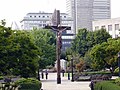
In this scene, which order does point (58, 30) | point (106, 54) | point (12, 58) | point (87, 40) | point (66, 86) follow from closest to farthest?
point (12, 58), point (66, 86), point (58, 30), point (106, 54), point (87, 40)

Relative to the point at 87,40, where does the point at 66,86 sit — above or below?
below

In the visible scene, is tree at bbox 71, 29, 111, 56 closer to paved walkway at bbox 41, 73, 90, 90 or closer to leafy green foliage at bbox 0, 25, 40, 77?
paved walkway at bbox 41, 73, 90, 90

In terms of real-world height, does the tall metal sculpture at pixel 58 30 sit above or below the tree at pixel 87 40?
above

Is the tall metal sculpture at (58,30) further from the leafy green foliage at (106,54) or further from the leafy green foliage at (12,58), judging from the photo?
the leafy green foliage at (12,58)

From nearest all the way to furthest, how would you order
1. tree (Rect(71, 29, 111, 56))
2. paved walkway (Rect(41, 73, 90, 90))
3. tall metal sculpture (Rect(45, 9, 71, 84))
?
paved walkway (Rect(41, 73, 90, 90))
tall metal sculpture (Rect(45, 9, 71, 84))
tree (Rect(71, 29, 111, 56))

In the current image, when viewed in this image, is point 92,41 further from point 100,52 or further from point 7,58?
point 7,58

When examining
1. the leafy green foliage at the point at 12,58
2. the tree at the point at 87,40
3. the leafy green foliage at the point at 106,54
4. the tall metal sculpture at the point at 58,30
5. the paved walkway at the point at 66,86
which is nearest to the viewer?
the leafy green foliage at the point at 12,58

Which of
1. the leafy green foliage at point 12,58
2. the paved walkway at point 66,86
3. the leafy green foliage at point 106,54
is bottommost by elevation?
the paved walkway at point 66,86

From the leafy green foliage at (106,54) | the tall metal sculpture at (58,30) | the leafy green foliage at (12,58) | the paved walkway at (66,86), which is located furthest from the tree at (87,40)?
the leafy green foliage at (12,58)

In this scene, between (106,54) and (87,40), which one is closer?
(106,54)

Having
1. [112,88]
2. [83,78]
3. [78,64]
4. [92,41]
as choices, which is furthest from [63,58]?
[112,88]

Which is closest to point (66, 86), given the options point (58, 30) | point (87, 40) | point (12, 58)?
point (58, 30)

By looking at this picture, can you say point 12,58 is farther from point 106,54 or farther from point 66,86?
point 106,54

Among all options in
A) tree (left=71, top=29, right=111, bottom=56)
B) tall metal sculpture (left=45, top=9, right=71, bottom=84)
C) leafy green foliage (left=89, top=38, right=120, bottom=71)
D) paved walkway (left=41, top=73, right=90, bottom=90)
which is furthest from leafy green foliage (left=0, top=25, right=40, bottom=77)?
tree (left=71, top=29, right=111, bottom=56)
